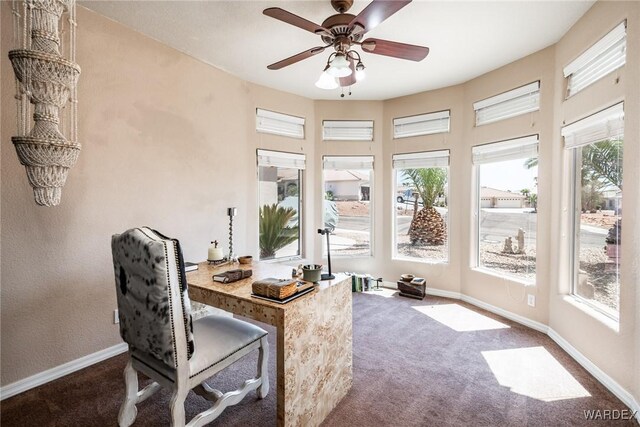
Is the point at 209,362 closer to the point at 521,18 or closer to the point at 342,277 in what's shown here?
the point at 342,277

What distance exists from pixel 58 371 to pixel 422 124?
14.6ft

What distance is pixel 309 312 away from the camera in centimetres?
171

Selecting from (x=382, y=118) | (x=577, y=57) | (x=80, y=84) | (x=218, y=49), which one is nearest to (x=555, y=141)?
(x=577, y=57)

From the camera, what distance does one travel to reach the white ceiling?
2.30 metres

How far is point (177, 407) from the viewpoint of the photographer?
142cm

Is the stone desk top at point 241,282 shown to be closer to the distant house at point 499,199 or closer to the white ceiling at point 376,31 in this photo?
the white ceiling at point 376,31

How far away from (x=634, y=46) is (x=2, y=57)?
404 cm

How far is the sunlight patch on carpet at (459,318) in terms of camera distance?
10.3 ft

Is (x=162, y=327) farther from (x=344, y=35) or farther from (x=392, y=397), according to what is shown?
(x=344, y=35)

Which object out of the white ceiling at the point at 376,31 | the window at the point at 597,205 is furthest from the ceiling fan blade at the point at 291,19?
the window at the point at 597,205

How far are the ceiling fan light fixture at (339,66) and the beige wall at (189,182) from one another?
5.59 feet

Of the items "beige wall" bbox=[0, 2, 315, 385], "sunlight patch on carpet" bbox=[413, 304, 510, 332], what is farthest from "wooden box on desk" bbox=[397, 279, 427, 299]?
"beige wall" bbox=[0, 2, 315, 385]

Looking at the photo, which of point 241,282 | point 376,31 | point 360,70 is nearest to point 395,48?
point 360,70

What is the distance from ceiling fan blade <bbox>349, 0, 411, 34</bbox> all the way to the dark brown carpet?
2.31 metres
